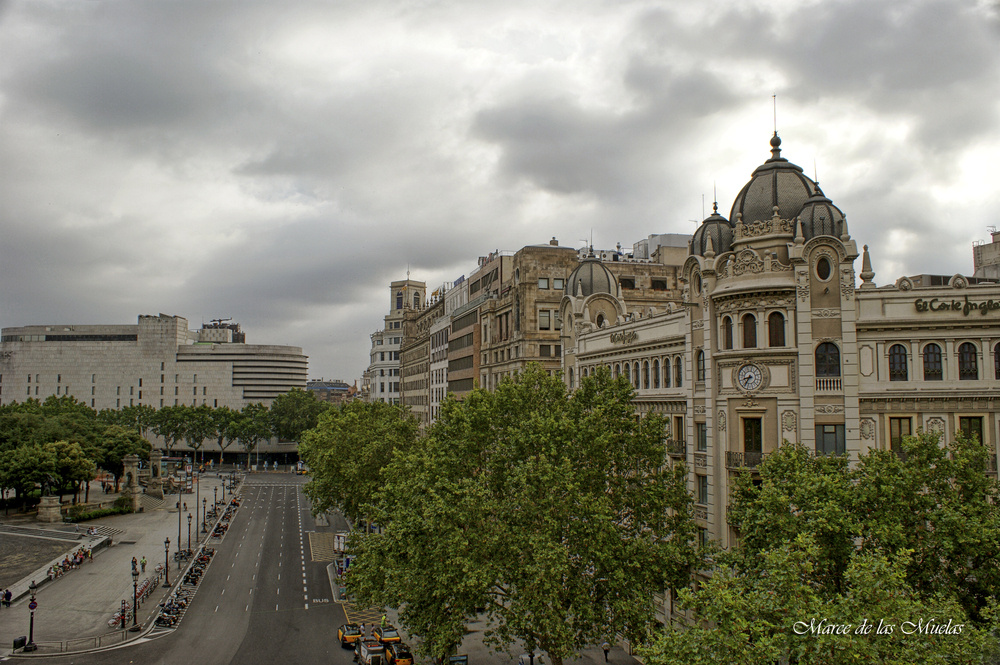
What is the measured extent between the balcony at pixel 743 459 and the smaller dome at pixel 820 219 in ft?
34.9

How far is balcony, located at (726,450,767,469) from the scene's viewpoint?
3544 cm

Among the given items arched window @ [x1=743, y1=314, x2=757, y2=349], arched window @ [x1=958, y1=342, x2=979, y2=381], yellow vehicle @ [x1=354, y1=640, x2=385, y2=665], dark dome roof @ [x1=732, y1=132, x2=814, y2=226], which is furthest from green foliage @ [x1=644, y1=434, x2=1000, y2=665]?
yellow vehicle @ [x1=354, y1=640, x2=385, y2=665]

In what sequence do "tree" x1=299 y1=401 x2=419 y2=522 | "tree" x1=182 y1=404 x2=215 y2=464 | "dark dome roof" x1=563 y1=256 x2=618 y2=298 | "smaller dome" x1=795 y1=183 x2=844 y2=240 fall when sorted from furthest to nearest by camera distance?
"tree" x1=182 y1=404 x2=215 y2=464
"dark dome roof" x1=563 y1=256 x2=618 y2=298
"tree" x1=299 y1=401 x2=419 y2=522
"smaller dome" x1=795 y1=183 x2=844 y2=240

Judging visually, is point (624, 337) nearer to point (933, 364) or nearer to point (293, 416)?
point (933, 364)

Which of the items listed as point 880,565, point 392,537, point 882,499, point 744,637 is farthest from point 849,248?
point 392,537

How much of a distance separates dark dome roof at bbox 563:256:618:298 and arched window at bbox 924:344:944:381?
95.0ft

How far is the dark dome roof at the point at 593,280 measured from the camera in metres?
60.1

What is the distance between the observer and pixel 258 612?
162 feet

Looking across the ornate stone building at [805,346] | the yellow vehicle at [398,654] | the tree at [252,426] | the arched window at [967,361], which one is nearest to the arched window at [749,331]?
the ornate stone building at [805,346]

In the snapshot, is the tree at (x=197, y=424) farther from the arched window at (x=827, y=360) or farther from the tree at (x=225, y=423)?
the arched window at (x=827, y=360)

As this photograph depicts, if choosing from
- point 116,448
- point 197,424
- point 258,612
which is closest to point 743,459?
point 258,612

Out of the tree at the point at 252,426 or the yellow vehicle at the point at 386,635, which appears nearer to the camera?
the yellow vehicle at the point at 386,635

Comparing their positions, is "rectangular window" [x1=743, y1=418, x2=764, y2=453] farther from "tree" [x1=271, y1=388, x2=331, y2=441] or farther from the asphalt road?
"tree" [x1=271, y1=388, x2=331, y2=441]

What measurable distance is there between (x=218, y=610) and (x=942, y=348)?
45.7m
